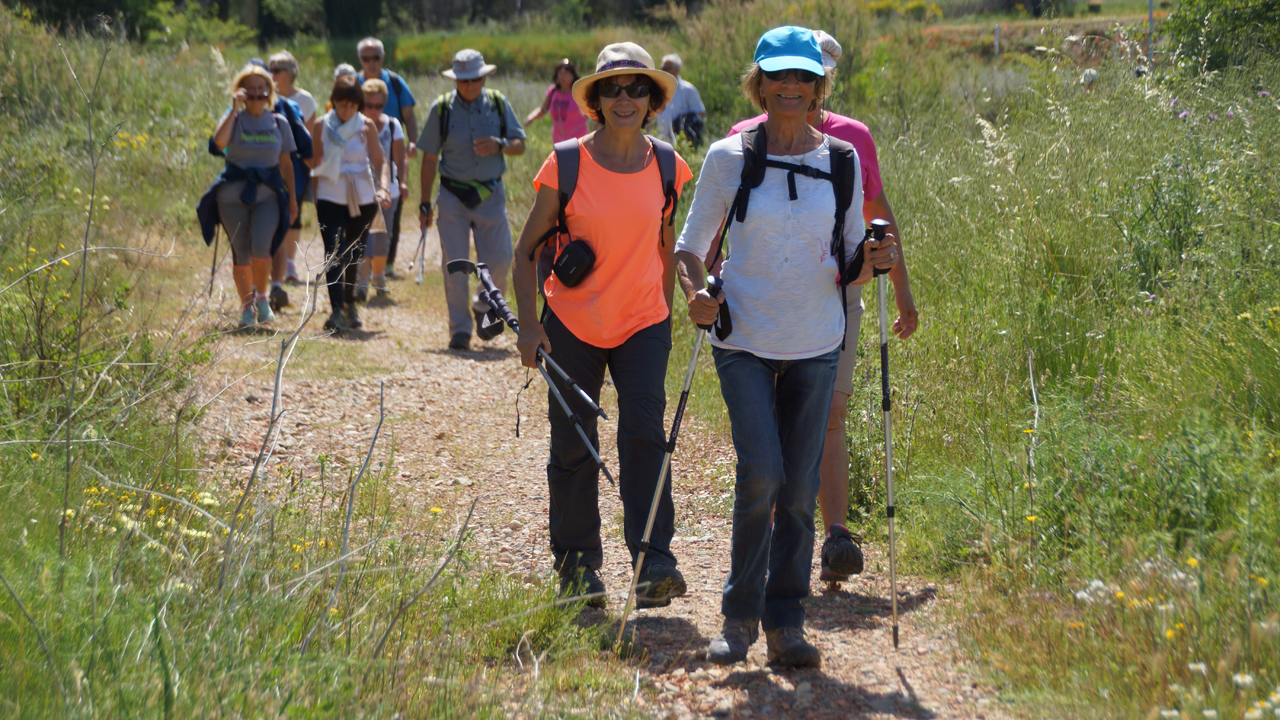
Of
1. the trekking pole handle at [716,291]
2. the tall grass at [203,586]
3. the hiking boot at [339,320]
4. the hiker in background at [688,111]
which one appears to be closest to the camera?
the tall grass at [203,586]

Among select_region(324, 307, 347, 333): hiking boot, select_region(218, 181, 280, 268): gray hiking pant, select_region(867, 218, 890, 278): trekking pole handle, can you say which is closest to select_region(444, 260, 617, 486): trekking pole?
select_region(867, 218, 890, 278): trekking pole handle

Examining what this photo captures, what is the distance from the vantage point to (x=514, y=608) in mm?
3635

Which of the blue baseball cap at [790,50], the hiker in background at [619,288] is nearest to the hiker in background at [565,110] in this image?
the hiker in background at [619,288]

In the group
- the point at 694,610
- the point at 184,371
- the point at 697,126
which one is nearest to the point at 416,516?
the point at 694,610

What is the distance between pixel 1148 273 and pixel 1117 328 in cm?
61

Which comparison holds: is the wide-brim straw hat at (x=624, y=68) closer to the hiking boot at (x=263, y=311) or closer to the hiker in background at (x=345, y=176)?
the hiking boot at (x=263, y=311)

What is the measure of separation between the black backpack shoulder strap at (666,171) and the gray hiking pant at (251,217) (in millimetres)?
5362

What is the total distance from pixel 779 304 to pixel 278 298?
22.8 feet

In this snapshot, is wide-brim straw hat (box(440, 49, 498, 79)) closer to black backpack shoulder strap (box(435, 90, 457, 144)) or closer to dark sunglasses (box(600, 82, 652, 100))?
black backpack shoulder strap (box(435, 90, 457, 144))

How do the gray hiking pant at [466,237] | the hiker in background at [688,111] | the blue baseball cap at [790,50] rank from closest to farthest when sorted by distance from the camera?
1. the blue baseball cap at [790,50]
2. the gray hiking pant at [466,237]
3. the hiker in background at [688,111]

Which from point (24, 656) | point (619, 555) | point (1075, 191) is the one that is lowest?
point (619, 555)

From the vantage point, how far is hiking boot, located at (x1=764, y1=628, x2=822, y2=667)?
3514mm

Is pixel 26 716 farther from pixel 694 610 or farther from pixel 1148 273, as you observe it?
pixel 1148 273

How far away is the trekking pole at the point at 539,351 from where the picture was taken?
3.98m
